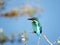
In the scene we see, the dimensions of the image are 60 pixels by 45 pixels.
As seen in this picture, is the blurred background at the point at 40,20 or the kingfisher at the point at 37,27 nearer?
the kingfisher at the point at 37,27

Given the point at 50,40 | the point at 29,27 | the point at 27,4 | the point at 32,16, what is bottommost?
the point at 50,40

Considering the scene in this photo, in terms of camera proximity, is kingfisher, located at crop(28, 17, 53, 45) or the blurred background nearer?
kingfisher, located at crop(28, 17, 53, 45)

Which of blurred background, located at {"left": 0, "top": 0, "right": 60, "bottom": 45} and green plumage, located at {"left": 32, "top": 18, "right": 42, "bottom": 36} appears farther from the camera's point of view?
blurred background, located at {"left": 0, "top": 0, "right": 60, "bottom": 45}

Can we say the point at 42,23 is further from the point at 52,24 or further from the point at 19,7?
the point at 19,7

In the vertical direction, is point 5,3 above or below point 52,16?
above

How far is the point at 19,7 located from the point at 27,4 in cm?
9

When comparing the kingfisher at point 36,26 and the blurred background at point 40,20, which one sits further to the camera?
the blurred background at point 40,20

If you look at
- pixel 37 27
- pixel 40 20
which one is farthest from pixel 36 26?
pixel 40 20

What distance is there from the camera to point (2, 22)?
1.89 m

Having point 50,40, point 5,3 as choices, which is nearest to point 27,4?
point 5,3

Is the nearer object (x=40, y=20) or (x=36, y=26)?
(x=36, y=26)

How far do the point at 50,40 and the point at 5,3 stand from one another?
61cm

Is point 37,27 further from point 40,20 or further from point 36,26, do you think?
point 40,20

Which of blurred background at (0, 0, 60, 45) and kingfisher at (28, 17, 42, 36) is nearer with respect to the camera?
kingfisher at (28, 17, 42, 36)
